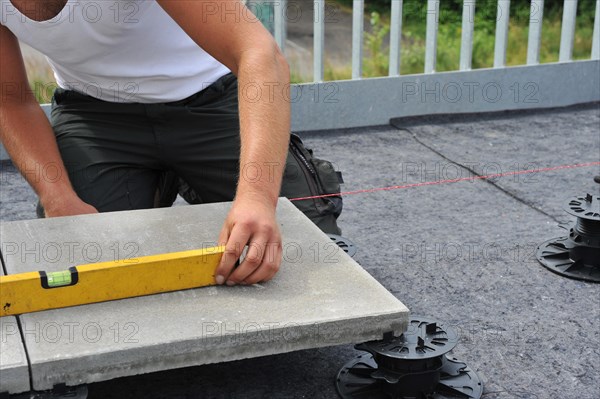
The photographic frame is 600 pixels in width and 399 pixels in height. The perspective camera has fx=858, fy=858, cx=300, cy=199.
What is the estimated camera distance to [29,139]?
95.2 inches

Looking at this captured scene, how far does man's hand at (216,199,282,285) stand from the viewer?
1.69 metres

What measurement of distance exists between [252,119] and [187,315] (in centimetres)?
46

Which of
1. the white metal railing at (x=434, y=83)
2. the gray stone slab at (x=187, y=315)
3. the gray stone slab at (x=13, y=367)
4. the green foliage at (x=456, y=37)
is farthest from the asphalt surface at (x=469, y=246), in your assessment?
the green foliage at (x=456, y=37)

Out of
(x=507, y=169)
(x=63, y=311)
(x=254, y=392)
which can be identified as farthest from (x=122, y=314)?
(x=507, y=169)

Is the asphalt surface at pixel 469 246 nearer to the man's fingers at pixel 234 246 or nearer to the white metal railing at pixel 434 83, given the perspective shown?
the white metal railing at pixel 434 83

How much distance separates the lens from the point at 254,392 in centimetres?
191

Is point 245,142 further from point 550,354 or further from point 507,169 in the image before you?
point 507,169

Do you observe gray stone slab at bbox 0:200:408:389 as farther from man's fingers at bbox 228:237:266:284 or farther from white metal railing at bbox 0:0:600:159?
white metal railing at bbox 0:0:600:159

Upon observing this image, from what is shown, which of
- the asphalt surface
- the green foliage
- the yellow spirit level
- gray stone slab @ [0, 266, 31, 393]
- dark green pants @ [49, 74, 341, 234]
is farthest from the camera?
the green foliage

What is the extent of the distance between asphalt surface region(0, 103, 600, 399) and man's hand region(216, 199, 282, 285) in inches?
12.1

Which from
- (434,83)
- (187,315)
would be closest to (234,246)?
(187,315)

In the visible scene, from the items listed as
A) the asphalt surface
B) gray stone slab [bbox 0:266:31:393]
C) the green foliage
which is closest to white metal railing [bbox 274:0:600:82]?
the asphalt surface

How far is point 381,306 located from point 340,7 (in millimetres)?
8179

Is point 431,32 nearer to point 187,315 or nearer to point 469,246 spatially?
point 469,246
